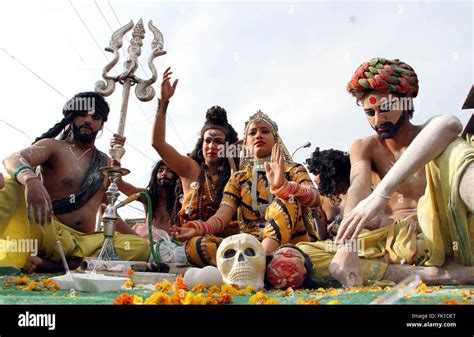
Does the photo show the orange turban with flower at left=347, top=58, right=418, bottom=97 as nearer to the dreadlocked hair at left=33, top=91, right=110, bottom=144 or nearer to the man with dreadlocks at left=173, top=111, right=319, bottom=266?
the man with dreadlocks at left=173, top=111, right=319, bottom=266

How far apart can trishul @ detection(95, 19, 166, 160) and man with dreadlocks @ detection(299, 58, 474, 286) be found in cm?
148

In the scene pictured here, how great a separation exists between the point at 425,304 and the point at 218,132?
3.18 metres

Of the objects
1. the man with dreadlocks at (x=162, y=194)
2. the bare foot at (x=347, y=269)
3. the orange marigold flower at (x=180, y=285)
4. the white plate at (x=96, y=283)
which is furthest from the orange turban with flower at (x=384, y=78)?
the man with dreadlocks at (x=162, y=194)

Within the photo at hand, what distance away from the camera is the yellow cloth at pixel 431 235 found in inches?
108

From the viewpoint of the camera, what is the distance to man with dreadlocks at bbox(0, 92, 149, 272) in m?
3.62

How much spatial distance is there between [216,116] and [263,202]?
129 cm

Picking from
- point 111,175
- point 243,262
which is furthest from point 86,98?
point 243,262

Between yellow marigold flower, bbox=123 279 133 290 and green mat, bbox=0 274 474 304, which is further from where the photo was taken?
yellow marigold flower, bbox=123 279 133 290

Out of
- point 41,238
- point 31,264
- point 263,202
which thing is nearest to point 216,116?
point 263,202

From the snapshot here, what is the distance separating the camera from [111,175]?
3.41m

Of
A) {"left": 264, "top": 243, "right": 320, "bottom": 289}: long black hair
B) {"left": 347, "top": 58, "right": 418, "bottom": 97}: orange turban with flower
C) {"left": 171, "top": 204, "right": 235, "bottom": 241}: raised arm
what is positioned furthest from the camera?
{"left": 171, "top": 204, "right": 235, "bottom": 241}: raised arm

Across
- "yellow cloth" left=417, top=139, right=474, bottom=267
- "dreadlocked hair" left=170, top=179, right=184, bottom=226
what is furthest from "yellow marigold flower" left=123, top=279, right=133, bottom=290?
"dreadlocked hair" left=170, top=179, right=184, bottom=226

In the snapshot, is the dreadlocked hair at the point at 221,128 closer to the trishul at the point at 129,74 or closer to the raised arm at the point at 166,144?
the raised arm at the point at 166,144

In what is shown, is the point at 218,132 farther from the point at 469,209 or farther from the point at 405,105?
the point at 469,209
